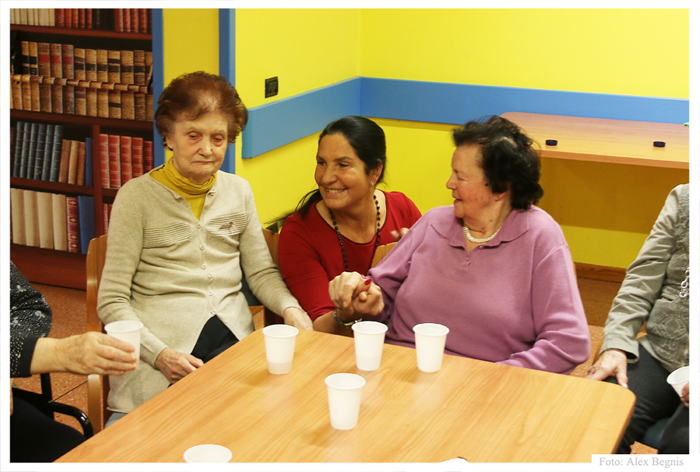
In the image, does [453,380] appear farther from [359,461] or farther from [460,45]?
[460,45]

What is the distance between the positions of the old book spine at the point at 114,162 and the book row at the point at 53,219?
209 millimetres

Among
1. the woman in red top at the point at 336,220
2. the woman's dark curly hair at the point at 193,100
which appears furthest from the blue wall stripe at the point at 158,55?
the woman in red top at the point at 336,220

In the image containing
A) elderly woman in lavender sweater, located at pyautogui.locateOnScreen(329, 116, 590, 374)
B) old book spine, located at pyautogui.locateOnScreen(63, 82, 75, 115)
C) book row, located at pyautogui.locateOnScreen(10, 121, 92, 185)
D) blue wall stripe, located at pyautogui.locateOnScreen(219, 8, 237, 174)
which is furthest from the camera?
book row, located at pyautogui.locateOnScreen(10, 121, 92, 185)

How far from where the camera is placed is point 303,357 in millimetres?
1780

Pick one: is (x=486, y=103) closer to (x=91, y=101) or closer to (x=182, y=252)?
(x=91, y=101)

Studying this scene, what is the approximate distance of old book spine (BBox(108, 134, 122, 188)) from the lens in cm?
398

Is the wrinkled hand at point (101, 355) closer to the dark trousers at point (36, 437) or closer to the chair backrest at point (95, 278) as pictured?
the dark trousers at point (36, 437)

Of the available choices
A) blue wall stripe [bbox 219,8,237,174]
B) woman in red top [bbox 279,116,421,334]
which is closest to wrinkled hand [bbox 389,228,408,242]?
woman in red top [bbox 279,116,421,334]

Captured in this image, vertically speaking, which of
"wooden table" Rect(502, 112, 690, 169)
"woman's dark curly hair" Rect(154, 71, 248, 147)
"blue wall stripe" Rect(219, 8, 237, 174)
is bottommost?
"wooden table" Rect(502, 112, 690, 169)

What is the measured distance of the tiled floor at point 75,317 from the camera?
9.96 ft

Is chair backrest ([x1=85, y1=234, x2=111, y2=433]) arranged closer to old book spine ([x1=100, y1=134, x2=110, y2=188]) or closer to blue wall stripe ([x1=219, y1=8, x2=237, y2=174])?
blue wall stripe ([x1=219, y1=8, x2=237, y2=174])

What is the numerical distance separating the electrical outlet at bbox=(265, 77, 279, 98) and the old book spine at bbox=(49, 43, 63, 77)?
1.22m

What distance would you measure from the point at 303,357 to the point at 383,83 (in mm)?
3377

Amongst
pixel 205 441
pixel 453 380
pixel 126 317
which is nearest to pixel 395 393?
pixel 453 380
